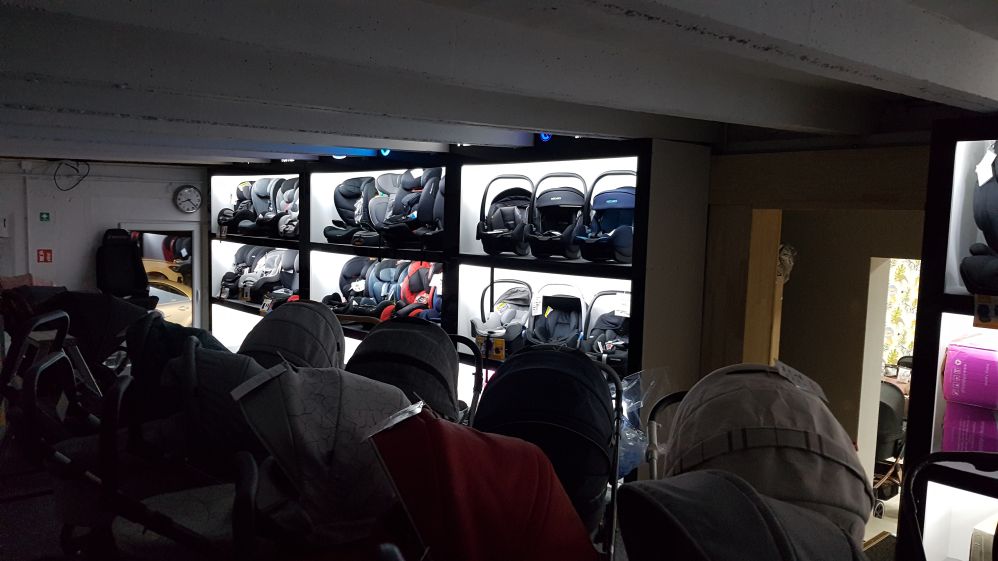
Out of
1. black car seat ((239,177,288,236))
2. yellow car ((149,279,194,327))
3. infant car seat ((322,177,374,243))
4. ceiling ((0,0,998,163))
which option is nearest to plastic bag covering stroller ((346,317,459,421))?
ceiling ((0,0,998,163))

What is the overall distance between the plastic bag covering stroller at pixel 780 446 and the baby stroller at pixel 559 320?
2.42 m

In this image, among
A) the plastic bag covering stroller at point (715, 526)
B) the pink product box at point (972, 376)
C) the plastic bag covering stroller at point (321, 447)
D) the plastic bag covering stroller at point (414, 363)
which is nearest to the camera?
the plastic bag covering stroller at point (715, 526)

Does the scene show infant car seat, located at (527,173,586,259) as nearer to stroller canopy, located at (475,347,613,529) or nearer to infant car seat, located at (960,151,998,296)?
stroller canopy, located at (475,347,613,529)

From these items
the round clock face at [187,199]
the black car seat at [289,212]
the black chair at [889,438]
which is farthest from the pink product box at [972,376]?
the round clock face at [187,199]

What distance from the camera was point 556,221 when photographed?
4484 millimetres

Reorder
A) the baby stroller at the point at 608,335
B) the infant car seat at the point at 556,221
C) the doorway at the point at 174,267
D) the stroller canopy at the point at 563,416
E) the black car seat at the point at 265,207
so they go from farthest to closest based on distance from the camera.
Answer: the doorway at the point at 174,267 < the black car seat at the point at 265,207 < the infant car seat at the point at 556,221 < the baby stroller at the point at 608,335 < the stroller canopy at the point at 563,416

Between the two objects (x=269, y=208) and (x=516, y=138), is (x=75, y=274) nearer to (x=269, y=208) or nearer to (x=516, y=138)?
(x=269, y=208)

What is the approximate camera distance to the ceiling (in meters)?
1.48

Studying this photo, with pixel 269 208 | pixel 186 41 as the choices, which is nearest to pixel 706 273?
pixel 186 41

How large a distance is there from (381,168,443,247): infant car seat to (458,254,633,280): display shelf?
586mm

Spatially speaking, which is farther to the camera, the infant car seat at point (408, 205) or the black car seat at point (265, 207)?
the black car seat at point (265, 207)

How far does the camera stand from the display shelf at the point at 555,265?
3947 millimetres

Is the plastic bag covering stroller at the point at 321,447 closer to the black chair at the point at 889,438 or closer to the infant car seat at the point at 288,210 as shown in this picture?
the infant car seat at the point at 288,210

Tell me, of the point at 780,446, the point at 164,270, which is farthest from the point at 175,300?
the point at 780,446
